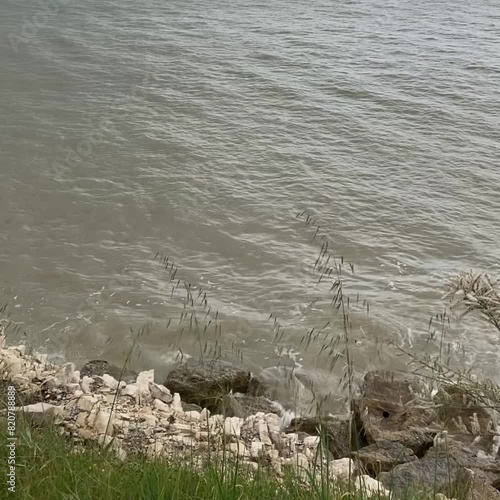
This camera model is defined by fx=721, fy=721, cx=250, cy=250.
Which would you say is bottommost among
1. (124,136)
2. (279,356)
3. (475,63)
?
(279,356)

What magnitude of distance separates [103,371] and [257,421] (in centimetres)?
138

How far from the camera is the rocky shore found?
157 inches

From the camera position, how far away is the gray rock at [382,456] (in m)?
4.47

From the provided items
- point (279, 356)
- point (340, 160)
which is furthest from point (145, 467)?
point (340, 160)

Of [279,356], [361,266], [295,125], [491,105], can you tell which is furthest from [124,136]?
[491,105]

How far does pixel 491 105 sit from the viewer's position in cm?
1148

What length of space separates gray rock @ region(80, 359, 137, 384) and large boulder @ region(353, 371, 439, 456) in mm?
1738

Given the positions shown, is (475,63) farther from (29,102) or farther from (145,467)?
(145,467)

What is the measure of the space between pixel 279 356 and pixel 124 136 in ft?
16.4

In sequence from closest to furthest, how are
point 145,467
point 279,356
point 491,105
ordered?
point 145,467 < point 279,356 < point 491,105

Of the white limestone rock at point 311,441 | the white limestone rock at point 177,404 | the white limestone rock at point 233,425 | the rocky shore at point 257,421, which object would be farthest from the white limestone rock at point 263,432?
the white limestone rock at point 177,404

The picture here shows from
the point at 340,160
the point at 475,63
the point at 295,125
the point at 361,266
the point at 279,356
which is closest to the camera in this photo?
the point at 279,356

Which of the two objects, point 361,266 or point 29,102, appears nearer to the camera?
point 361,266

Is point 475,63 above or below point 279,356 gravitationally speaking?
above
